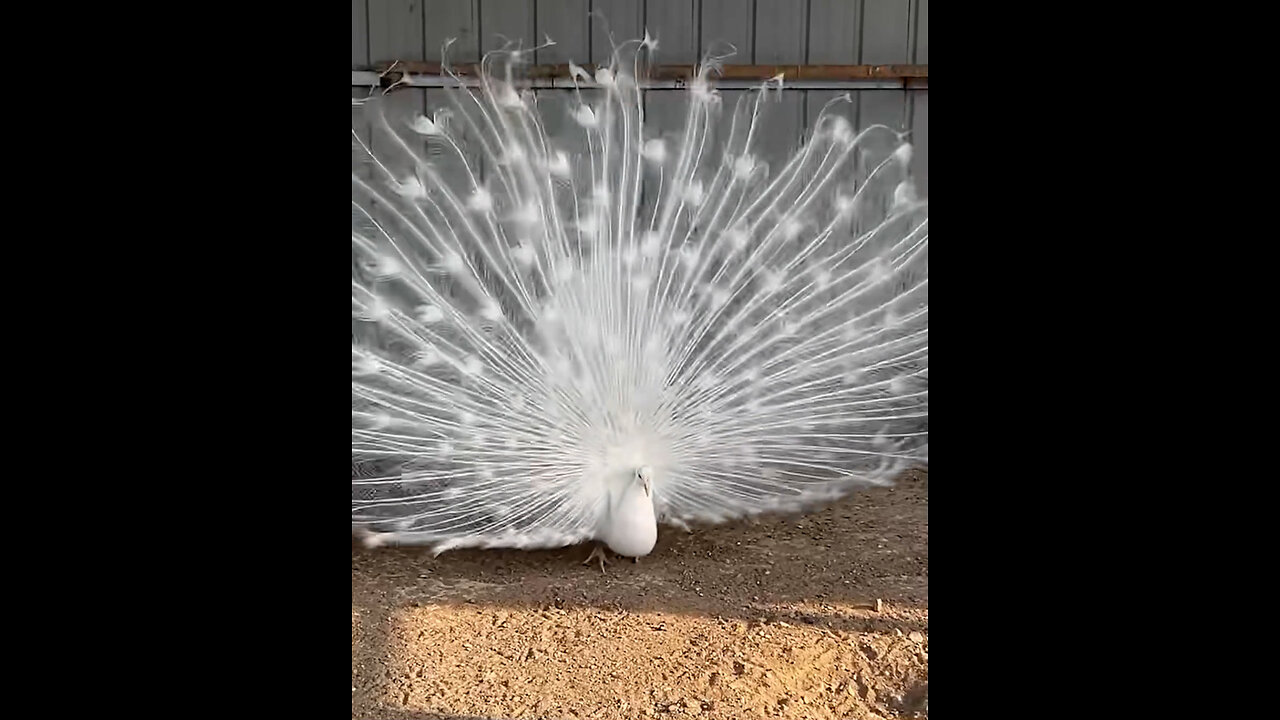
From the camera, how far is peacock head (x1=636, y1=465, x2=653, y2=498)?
5.73 feet

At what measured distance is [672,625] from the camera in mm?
1656

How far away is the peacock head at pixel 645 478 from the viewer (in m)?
1.75

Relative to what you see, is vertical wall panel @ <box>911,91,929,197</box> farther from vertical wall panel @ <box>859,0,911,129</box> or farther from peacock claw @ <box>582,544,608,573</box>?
peacock claw @ <box>582,544,608,573</box>

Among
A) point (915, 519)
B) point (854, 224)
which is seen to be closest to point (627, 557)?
point (915, 519)

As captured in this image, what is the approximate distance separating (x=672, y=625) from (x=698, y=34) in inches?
47.2

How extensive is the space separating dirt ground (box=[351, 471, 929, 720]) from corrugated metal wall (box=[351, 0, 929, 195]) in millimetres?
830

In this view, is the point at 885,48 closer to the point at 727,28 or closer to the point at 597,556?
the point at 727,28

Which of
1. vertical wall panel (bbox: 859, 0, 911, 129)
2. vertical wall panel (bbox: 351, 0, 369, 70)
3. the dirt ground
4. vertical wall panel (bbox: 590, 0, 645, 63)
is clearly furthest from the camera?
vertical wall panel (bbox: 859, 0, 911, 129)

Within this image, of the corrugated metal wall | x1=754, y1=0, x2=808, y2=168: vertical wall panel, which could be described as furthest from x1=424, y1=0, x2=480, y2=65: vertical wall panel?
x1=754, y1=0, x2=808, y2=168: vertical wall panel

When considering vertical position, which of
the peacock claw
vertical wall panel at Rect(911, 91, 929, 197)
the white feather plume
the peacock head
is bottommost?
the peacock claw

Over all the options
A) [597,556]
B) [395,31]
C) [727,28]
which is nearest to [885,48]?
[727,28]

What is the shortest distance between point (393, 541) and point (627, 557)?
493 millimetres
